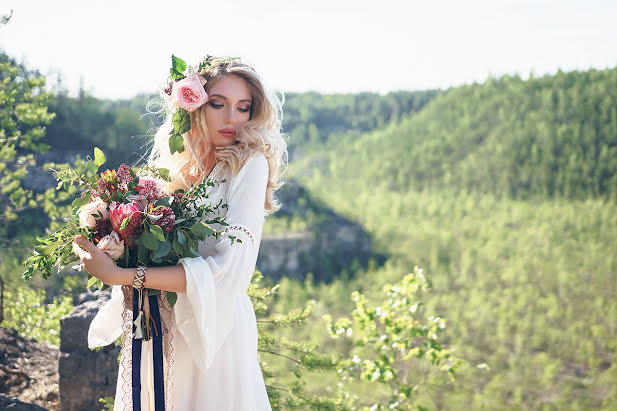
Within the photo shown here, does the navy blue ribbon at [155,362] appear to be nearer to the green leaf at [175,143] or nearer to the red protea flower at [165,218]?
the red protea flower at [165,218]

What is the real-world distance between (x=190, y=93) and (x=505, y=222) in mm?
57025

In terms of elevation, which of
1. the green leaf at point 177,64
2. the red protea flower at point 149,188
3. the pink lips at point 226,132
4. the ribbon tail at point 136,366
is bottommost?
the ribbon tail at point 136,366

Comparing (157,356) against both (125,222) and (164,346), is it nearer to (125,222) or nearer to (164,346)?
(164,346)

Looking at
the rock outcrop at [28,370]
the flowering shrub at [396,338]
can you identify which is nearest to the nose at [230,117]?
the rock outcrop at [28,370]

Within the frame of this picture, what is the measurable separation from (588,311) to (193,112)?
41.8 meters

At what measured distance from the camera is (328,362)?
358 cm

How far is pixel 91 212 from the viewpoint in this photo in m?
1.84

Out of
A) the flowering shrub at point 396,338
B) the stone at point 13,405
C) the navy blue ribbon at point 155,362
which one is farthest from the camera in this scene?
the flowering shrub at point 396,338

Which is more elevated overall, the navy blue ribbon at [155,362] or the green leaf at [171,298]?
the green leaf at [171,298]

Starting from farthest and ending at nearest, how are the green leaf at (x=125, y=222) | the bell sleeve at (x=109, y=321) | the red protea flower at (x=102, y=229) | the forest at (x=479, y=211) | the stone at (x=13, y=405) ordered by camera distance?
the forest at (x=479, y=211), the stone at (x=13, y=405), the bell sleeve at (x=109, y=321), the red protea flower at (x=102, y=229), the green leaf at (x=125, y=222)

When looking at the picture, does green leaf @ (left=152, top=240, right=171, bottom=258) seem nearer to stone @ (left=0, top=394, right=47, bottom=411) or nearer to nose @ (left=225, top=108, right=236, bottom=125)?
nose @ (left=225, top=108, right=236, bottom=125)

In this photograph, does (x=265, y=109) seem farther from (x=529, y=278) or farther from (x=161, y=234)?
(x=529, y=278)

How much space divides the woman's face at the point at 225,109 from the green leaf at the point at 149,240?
62 cm

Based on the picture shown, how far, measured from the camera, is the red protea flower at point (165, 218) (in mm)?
1830
